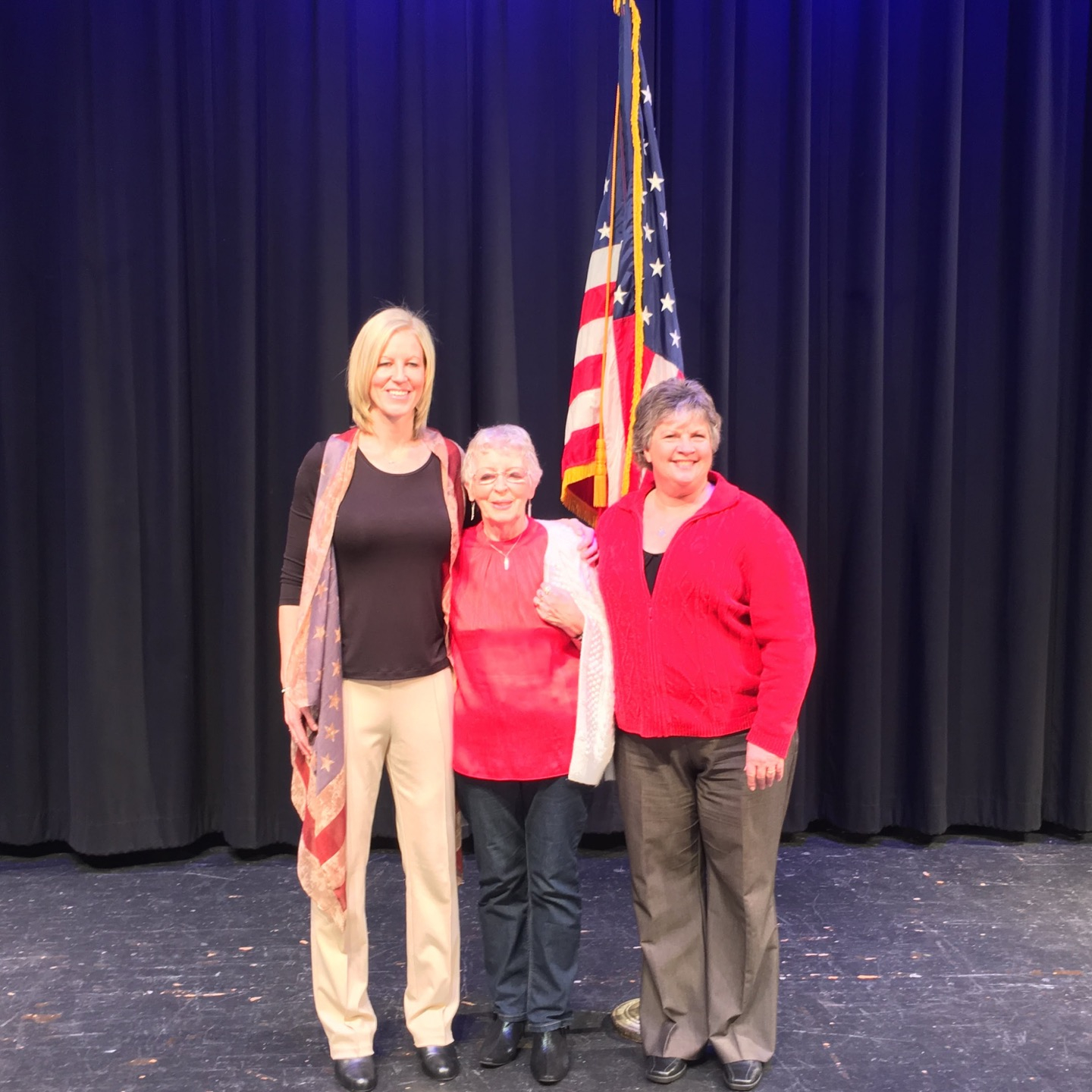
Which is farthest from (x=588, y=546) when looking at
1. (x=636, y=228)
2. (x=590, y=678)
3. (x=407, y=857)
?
(x=636, y=228)

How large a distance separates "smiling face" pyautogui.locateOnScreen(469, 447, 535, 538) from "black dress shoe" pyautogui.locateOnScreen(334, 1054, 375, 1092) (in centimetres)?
120

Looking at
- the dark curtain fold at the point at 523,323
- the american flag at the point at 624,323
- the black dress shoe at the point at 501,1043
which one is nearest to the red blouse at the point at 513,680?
the black dress shoe at the point at 501,1043

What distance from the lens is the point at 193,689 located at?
360cm

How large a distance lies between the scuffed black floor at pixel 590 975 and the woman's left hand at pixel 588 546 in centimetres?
113

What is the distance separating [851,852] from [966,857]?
0.39 m

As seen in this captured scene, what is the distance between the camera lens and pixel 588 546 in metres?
2.28

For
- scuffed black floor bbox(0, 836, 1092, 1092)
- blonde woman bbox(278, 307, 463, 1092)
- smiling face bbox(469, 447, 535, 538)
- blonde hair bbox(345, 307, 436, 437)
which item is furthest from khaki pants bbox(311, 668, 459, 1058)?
blonde hair bbox(345, 307, 436, 437)

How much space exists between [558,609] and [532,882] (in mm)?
604

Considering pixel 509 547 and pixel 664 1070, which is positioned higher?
pixel 509 547

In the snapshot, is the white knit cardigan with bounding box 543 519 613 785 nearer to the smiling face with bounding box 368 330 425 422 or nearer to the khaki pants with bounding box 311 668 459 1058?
the khaki pants with bounding box 311 668 459 1058

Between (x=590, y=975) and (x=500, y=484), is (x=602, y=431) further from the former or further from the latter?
(x=590, y=975)

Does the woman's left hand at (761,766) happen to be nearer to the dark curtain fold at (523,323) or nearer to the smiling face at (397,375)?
the smiling face at (397,375)

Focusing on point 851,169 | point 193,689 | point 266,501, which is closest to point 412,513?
point 266,501

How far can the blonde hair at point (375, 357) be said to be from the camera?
2184 millimetres
